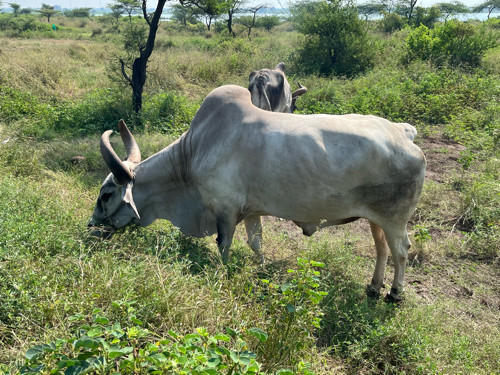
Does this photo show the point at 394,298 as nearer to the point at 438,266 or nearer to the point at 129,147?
the point at 438,266

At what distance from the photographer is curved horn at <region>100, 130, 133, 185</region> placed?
3479 mm

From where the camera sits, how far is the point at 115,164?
3488 millimetres

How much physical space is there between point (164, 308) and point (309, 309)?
0.85 meters

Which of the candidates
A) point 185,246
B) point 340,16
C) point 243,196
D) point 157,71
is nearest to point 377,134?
point 243,196

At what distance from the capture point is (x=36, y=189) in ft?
14.5

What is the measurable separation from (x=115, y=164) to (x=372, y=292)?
95.2 inches

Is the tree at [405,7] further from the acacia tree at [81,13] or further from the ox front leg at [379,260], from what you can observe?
the acacia tree at [81,13]

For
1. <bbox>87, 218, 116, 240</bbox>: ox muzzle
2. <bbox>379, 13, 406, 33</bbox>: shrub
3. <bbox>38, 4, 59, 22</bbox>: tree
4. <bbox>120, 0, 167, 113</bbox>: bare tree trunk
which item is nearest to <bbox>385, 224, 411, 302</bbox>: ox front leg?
<bbox>87, 218, 116, 240</bbox>: ox muzzle

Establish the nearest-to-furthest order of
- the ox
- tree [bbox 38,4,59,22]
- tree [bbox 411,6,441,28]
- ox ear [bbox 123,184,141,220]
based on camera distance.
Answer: ox ear [bbox 123,184,141,220], the ox, tree [bbox 411,6,441,28], tree [bbox 38,4,59,22]

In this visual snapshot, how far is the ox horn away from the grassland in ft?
1.64

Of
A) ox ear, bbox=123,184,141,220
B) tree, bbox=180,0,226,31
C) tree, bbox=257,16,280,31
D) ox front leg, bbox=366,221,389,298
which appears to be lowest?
ox front leg, bbox=366,221,389,298

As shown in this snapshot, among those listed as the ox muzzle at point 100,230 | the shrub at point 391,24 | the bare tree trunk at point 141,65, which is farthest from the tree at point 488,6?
the ox muzzle at point 100,230

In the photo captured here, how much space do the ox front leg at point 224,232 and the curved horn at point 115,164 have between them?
0.83m

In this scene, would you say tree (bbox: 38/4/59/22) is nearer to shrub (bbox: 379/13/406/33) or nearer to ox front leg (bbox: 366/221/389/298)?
shrub (bbox: 379/13/406/33)
